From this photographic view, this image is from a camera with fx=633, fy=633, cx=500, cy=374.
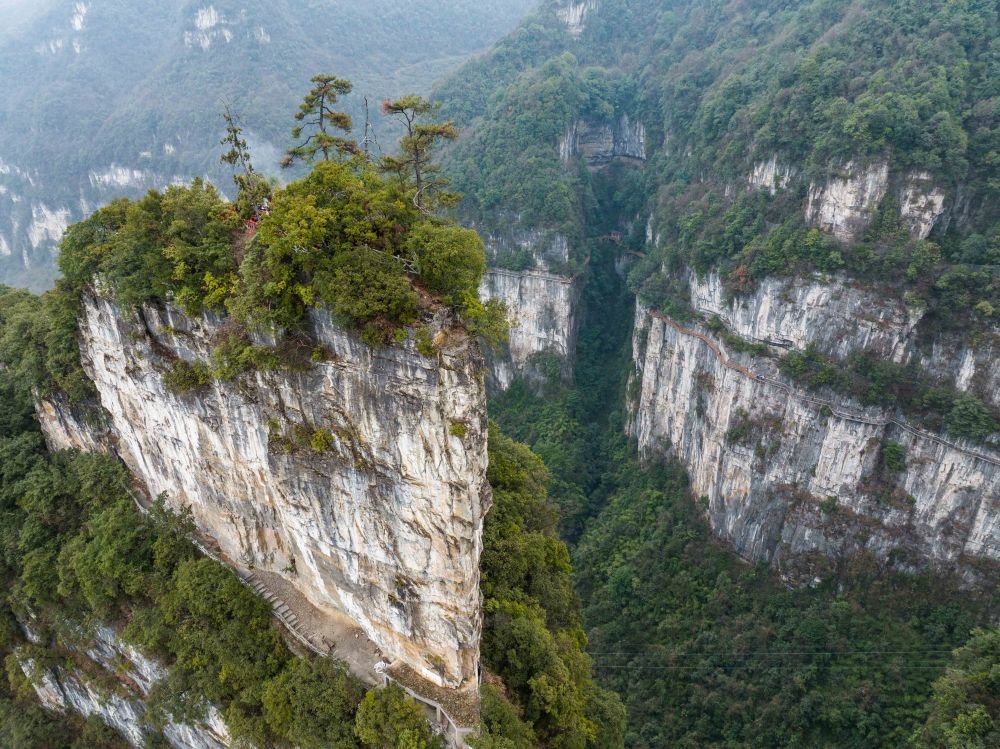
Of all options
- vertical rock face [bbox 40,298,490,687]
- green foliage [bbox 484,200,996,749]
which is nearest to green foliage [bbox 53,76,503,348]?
vertical rock face [bbox 40,298,490,687]

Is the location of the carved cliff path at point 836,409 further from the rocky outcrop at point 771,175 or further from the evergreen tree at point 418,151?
the evergreen tree at point 418,151

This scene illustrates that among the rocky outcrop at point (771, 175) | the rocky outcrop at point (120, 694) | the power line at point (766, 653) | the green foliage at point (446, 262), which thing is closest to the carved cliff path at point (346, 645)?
the rocky outcrop at point (120, 694)

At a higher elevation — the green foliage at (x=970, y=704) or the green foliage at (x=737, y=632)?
the green foliage at (x=970, y=704)

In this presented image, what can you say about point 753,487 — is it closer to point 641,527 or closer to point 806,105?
point 641,527

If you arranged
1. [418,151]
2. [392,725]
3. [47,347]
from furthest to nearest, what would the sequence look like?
[47,347]
[418,151]
[392,725]

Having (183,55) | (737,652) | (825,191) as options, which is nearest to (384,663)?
(737,652)

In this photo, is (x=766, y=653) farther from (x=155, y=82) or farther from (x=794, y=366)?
(x=155, y=82)

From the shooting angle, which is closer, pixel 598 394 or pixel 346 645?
pixel 346 645

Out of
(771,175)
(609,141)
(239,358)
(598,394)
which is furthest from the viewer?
(609,141)

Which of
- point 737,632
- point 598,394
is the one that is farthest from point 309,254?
point 598,394
